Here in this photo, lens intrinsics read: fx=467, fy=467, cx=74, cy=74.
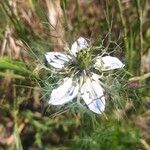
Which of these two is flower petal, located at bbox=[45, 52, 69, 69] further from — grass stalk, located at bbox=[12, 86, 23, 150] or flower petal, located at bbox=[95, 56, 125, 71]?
grass stalk, located at bbox=[12, 86, 23, 150]

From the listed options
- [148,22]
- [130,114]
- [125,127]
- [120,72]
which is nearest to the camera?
[120,72]

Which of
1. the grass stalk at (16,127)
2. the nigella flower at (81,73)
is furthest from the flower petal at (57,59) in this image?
the grass stalk at (16,127)

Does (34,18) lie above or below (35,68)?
above

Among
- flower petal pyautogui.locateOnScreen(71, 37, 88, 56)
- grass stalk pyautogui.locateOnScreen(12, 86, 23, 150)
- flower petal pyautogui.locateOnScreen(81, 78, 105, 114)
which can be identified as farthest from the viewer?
grass stalk pyautogui.locateOnScreen(12, 86, 23, 150)

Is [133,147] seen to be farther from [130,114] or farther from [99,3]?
[99,3]

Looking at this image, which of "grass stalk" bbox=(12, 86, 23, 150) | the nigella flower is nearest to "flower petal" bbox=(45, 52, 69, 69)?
the nigella flower

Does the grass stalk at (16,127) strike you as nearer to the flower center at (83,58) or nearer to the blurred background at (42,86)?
the blurred background at (42,86)

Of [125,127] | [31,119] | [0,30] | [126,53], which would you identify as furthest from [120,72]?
[0,30]
